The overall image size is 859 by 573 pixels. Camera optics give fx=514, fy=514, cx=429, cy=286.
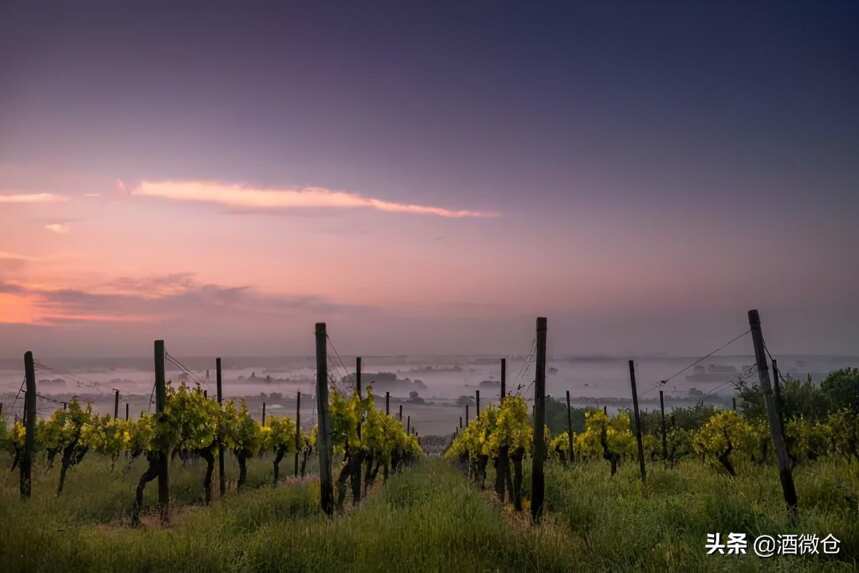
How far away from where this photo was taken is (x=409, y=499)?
50.0ft

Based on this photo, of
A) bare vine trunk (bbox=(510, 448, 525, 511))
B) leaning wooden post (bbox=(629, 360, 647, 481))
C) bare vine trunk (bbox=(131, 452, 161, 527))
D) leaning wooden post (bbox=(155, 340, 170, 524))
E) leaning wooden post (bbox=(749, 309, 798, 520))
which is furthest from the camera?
leaning wooden post (bbox=(629, 360, 647, 481))

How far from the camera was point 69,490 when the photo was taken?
20562mm

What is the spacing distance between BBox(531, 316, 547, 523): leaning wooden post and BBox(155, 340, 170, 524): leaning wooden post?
1097 centimetres

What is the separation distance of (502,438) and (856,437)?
17842 millimetres

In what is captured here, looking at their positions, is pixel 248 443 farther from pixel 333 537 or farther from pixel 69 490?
pixel 333 537

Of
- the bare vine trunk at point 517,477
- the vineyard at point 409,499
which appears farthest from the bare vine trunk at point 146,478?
the bare vine trunk at point 517,477

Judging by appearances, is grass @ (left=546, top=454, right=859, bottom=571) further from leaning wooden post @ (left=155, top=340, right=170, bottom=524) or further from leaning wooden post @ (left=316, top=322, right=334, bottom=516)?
leaning wooden post @ (left=155, top=340, right=170, bottom=524)

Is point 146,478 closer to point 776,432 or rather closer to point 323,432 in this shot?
point 323,432

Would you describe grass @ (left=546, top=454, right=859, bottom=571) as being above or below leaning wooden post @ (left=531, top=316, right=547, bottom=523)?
below

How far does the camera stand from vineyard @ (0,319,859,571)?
A: 9.05 meters

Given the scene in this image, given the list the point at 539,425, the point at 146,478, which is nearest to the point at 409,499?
the point at 539,425

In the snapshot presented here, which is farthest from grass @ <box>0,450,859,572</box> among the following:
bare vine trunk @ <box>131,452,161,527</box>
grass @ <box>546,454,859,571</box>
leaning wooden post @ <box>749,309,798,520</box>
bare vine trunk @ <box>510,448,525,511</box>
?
bare vine trunk @ <box>131,452,161,527</box>

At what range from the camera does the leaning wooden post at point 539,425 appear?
13673 millimetres

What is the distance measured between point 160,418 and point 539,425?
12042 mm
